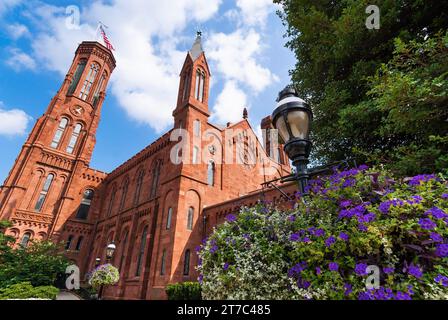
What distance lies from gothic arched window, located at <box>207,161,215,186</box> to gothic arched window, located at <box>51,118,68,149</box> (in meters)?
22.2

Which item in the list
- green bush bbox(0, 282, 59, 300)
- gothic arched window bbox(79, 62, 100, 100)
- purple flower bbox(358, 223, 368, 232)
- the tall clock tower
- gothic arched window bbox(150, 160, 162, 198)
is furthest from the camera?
gothic arched window bbox(79, 62, 100, 100)

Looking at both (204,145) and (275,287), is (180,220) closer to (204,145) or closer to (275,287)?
(204,145)

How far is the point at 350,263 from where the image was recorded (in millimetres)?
2168

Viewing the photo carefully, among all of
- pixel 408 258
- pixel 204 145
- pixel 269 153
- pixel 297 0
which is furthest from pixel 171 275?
pixel 269 153

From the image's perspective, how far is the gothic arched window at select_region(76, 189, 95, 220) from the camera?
1073 inches

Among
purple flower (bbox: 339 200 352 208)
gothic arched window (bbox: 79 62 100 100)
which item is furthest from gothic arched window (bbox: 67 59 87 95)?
purple flower (bbox: 339 200 352 208)

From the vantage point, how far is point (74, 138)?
30656mm

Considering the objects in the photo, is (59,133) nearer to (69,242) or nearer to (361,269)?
(69,242)

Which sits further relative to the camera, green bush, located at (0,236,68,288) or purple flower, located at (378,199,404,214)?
green bush, located at (0,236,68,288)

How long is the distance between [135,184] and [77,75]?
2216 cm

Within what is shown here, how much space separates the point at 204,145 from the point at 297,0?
12.2 metres

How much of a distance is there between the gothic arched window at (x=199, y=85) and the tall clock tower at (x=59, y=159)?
18.7 metres

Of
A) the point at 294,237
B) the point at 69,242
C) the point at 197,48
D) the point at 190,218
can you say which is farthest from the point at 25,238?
the point at 294,237

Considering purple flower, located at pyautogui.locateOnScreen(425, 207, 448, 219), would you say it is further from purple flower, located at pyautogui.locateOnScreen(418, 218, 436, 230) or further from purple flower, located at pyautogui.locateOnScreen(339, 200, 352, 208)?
purple flower, located at pyautogui.locateOnScreen(339, 200, 352, 208)
